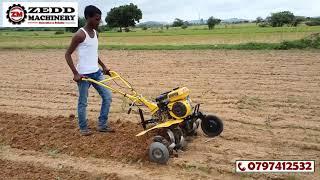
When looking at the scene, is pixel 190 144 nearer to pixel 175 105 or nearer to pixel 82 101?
pixel 175 105

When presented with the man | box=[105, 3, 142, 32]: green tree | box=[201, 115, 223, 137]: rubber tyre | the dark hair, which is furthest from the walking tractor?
box=[105, 3, 142, 32]: green tree

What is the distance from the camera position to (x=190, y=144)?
7.03 m

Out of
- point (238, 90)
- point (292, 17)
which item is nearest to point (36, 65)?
point (238, 90)

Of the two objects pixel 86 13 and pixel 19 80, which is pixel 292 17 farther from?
pixel 86 13

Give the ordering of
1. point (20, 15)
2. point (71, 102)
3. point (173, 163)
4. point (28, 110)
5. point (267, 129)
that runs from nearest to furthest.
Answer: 1. point (173, 163)
2. point (267, 129)
3. point (28, 110)
4. point (71, 102)
5. point (20, 15)

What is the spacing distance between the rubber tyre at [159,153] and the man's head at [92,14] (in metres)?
2.34

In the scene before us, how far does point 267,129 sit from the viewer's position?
7.58 meters

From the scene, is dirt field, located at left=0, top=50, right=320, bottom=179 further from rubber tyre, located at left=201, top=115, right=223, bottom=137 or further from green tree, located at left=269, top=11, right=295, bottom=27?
green tree, located at left=269, top=11, right=295, bottom=27

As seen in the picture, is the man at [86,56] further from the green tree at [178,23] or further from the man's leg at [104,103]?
the green tree at [178,23]

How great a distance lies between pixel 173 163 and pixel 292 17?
63.2m

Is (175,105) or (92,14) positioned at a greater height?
(92,14)

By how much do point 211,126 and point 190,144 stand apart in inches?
19.3

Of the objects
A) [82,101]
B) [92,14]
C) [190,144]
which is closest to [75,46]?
[92,14]

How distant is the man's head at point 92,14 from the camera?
7.11 metres
